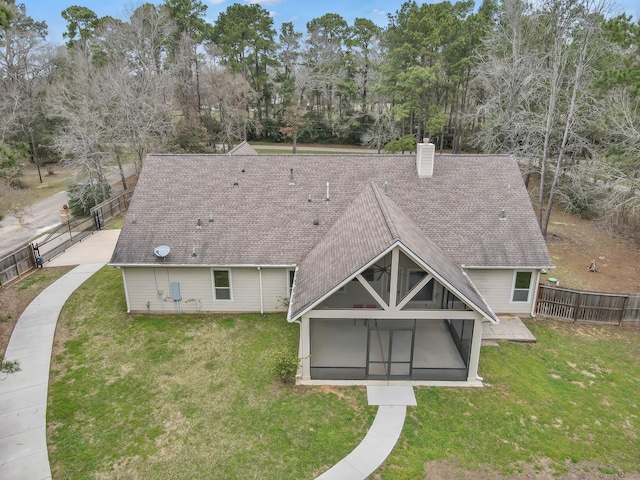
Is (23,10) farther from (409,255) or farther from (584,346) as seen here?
(584,346)

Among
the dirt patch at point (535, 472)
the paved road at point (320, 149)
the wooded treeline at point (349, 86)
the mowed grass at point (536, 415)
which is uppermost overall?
the wooded treeline at point (349, 86)

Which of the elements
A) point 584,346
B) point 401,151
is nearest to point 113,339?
point 584,346

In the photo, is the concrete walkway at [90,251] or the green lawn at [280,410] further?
the concrete walkway at [90,251]

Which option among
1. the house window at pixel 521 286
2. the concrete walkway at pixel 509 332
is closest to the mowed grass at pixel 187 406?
the concrete walkway at pixel 509 332

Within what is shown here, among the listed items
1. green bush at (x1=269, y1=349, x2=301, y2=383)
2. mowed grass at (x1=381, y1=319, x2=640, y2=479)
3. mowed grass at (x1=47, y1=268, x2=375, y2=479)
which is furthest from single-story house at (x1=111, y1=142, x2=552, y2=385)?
mowed grass at (x1=47, y1=268, x2=375, y2=479)

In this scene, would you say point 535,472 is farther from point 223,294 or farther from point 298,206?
point 298,206

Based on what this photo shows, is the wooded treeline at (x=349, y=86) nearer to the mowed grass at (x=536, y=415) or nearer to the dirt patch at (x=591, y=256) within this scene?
the dirt patch at (x=591, y=256)

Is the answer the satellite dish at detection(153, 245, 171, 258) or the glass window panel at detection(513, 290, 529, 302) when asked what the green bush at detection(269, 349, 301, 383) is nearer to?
the satellite dish at detection(153, 245, 171, 258)
